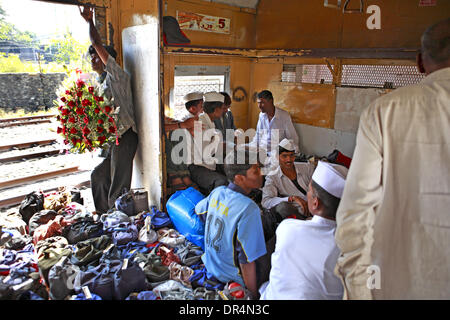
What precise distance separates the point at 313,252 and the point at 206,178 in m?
2.83

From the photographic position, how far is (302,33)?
6.01 meters

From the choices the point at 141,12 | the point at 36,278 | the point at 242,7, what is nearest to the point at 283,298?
the point at 36,278

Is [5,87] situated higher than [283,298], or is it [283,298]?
[5,87]

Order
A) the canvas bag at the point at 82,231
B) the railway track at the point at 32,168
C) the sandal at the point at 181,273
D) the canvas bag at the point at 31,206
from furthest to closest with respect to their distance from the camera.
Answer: the railway track at the point at 32,168, the canvas bag at the point at 31,206, the canvas bag at the point at 82,231, the sandal at the point at 181,273

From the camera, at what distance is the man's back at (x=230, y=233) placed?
2.73 m

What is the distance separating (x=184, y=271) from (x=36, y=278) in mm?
1330

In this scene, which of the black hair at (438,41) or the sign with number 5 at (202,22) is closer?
the black hair at (438,41)

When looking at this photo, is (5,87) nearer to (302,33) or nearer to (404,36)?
(302,33)

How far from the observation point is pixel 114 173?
468 centimetres

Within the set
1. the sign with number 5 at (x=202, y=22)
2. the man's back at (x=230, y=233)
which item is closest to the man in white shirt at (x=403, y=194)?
the man's back at (x=230, y=233)

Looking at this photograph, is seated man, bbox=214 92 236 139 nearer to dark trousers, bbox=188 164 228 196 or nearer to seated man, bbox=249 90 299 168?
seated man, bbox=249 90 299 168

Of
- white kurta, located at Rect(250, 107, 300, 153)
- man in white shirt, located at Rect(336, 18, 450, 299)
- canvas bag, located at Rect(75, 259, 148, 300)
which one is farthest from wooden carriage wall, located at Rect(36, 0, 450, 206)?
man in white shirt, located at Rect(336, 18, 450, 299)

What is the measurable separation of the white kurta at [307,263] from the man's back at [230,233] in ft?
1.50

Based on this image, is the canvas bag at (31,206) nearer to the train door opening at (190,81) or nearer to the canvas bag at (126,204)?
the canvas bag at (126,204)
